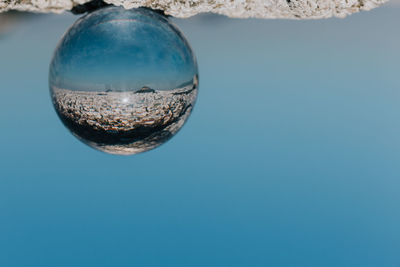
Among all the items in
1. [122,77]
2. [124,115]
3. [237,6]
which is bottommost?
[124,115]

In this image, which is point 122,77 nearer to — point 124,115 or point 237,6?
point 124,115

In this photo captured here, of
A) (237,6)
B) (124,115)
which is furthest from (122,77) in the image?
(237,6)

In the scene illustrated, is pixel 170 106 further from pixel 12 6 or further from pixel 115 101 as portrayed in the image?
pixel 12 6

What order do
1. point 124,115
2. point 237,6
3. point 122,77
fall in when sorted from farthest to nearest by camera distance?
point 237,6
point 124,115
point 122,77

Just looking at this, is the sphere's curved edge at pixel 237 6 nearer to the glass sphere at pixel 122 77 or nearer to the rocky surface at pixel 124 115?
the glass sphere at pixel 122 77

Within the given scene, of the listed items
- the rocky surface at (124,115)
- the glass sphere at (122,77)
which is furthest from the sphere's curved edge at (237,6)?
the rocky surface at (124,115)

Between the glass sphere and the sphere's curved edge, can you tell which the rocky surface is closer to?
the glass sphere

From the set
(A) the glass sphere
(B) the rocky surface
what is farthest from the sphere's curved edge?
(B) the rocky surface
